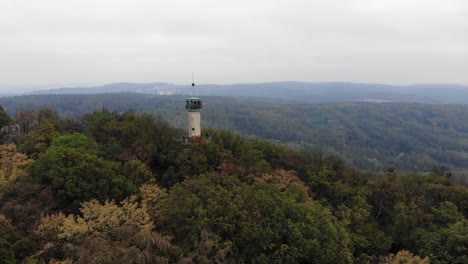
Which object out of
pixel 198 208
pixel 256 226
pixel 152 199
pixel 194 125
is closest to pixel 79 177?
pixel 152 199

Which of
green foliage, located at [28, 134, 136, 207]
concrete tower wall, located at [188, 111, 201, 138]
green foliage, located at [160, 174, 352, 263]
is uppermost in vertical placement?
concrete tower wall, located at [188, 111, 201, 138]

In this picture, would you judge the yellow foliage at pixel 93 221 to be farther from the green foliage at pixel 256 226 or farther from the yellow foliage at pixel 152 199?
the green foliage at pixel 256 226

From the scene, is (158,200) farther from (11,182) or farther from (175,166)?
(11,182)

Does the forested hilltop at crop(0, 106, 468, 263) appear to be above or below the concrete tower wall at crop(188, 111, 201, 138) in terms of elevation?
below

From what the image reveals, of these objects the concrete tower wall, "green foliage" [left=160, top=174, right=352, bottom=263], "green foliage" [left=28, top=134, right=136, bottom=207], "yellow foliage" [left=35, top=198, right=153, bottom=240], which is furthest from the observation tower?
"yellow foliage" [left=35, top=198, right=153, bottom=240]

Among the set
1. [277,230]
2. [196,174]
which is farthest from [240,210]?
[196,174]

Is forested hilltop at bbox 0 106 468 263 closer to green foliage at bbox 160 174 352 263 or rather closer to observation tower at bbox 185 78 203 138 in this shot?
green foliage at bbox 160 174 352 263

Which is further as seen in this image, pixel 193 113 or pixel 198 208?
pixel 193 113

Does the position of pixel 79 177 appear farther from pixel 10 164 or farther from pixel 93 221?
pixel 10 164
